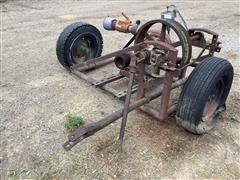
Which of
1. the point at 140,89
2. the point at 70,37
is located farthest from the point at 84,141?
the point at 70,37

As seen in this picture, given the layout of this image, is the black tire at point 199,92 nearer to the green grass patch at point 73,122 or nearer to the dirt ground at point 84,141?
the dirt ground at point 84,141

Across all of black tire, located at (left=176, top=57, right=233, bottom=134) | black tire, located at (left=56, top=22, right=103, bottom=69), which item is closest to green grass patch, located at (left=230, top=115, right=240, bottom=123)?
black tire, located at (left=176, top=57, right=233, bottom=134)

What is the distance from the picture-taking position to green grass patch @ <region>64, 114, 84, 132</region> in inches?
135

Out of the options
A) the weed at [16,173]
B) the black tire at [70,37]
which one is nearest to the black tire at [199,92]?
the weed at [16,173]

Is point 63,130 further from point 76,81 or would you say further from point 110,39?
point 110,39

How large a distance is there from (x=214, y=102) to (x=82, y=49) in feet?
7.45

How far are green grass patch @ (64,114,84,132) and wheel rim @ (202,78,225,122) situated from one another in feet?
4.59

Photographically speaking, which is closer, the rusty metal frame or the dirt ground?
the rusty metal frame

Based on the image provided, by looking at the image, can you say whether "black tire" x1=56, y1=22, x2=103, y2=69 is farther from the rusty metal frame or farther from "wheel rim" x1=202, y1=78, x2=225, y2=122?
"wheel rim" x1=202, y1=78, x2=225, y2=122

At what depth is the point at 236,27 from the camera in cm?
762

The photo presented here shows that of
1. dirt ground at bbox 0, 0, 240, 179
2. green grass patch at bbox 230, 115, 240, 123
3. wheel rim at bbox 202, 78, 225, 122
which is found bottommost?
green grass patch at bbox 230, 115, 240, 123

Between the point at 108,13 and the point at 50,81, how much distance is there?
190 inches

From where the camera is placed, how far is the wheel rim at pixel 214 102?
3404 mm

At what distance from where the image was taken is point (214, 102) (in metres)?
3.49
